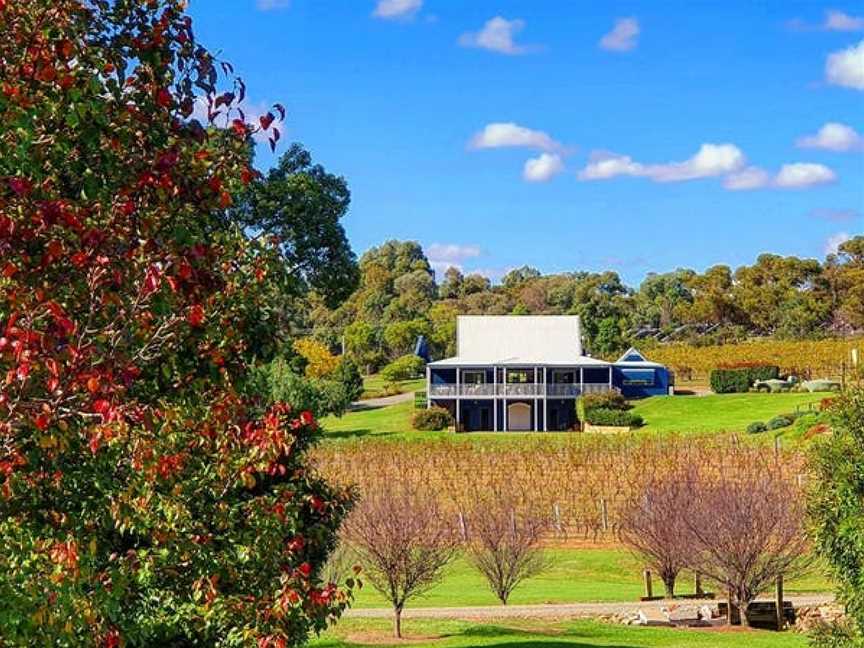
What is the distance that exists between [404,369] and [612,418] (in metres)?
24.6

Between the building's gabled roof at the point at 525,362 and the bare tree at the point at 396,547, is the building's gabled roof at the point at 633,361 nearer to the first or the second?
the building's gabled roof at the point at 525,362

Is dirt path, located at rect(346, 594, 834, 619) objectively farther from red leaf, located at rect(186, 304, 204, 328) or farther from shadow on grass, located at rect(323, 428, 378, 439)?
shadow on grass, located at rect(323, 428, 378, 439)

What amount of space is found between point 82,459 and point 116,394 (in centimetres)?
176

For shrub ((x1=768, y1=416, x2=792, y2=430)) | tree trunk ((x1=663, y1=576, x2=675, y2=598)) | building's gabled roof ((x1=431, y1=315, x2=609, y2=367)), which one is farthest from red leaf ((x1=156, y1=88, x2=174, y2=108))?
building's gabled roof ((x1=431, y1=315, x2=609, y2=367))

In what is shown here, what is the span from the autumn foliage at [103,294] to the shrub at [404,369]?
2550 inches

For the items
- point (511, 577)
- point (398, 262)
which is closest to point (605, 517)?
point (511, 577)

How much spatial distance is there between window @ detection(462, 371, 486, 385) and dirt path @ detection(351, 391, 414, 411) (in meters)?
7.62

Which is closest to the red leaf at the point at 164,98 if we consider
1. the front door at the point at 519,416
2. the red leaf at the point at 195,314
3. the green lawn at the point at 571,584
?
the red leaf at the point at 195,314

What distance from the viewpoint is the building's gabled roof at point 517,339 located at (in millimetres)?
55844

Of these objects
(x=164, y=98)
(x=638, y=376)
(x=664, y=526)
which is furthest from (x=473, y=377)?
(x=164, y=98)

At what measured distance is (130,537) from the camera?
951 centimetres

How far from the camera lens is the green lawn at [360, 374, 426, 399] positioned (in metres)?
67.3

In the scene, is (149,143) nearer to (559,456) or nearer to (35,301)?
(35,301)

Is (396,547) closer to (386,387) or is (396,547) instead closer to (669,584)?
(669,584)
